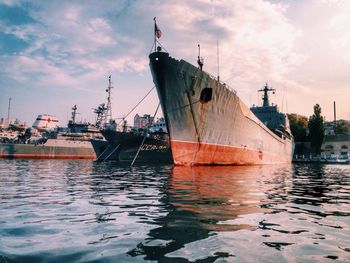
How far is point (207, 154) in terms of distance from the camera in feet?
79.1

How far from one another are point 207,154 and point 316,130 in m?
58.3

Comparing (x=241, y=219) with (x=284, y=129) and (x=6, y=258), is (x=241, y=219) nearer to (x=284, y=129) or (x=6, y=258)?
(x=6, y=258)

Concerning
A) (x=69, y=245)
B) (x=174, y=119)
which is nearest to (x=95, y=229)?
(x=69, y=245)

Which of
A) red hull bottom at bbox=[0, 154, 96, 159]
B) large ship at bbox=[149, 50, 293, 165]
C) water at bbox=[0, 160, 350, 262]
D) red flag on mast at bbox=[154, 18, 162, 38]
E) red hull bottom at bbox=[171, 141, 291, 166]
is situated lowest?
red hull bottom at bbox=[0, 154, 96, 159]

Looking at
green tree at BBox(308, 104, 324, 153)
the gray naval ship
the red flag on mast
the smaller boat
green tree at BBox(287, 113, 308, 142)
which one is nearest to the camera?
the red flag on mast

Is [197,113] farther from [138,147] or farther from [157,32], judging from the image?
[138,147]

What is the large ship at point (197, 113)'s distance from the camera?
21750 mm

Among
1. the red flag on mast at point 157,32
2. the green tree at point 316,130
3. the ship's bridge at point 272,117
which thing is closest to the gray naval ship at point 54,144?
the ship's bridge at point 272,117

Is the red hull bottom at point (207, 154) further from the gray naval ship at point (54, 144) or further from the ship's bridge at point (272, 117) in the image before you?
the gray naval ship at point (54, 144)

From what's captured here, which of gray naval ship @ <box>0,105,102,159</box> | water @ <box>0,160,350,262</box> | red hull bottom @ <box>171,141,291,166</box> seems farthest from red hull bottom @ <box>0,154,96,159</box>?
water @ <box>0,160,350,262</box>

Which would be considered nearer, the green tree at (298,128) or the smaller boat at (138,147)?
the smaller boat at (138,147)

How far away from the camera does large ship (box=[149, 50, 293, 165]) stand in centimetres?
2175

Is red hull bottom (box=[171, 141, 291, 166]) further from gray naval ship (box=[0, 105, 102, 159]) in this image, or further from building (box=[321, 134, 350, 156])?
building (box=[321, 134, 350, 156])

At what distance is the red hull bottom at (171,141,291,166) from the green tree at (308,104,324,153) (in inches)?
1946
